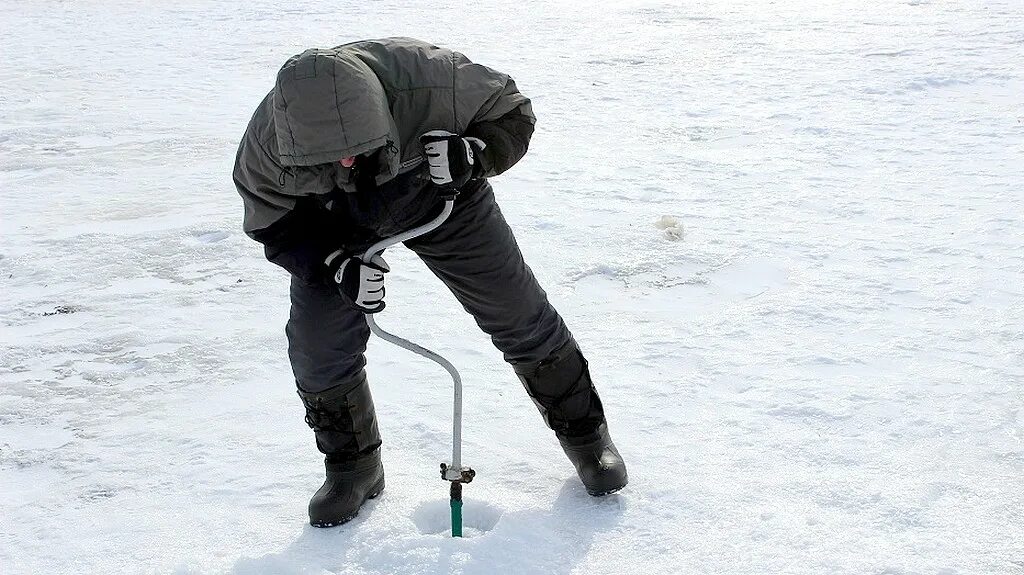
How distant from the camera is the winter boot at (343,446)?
8.34ft

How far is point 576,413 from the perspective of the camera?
8.80 ft

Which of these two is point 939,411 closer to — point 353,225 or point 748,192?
point 353,225

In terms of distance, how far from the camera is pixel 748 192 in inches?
215

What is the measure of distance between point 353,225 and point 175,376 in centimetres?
151

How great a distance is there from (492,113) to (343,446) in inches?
40.0

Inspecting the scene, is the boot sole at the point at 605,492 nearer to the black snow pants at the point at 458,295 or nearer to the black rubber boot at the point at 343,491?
the black snow pants at the point at 458,295

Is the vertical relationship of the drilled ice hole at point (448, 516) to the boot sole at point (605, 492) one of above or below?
below

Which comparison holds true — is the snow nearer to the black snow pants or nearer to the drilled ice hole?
the drilled ice hole

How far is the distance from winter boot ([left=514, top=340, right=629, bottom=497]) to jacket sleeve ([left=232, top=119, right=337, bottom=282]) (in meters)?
0.68

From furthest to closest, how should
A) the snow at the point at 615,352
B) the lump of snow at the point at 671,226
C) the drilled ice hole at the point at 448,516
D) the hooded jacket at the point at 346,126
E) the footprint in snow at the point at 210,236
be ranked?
the footprint in snow at the point at 210,236
the lump of snow at the point at 671,226
the drilled ice hole at the point at 448,516
the snow at the point at 615,352
the hooded jacket at the point at 346,126

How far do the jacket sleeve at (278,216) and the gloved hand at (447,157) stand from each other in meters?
0.32

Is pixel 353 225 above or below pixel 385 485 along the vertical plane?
above

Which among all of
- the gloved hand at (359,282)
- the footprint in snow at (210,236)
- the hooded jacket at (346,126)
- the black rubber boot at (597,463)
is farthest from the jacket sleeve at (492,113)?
the footprint in snow at (210,236)

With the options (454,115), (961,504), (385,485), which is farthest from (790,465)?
(454,115)
